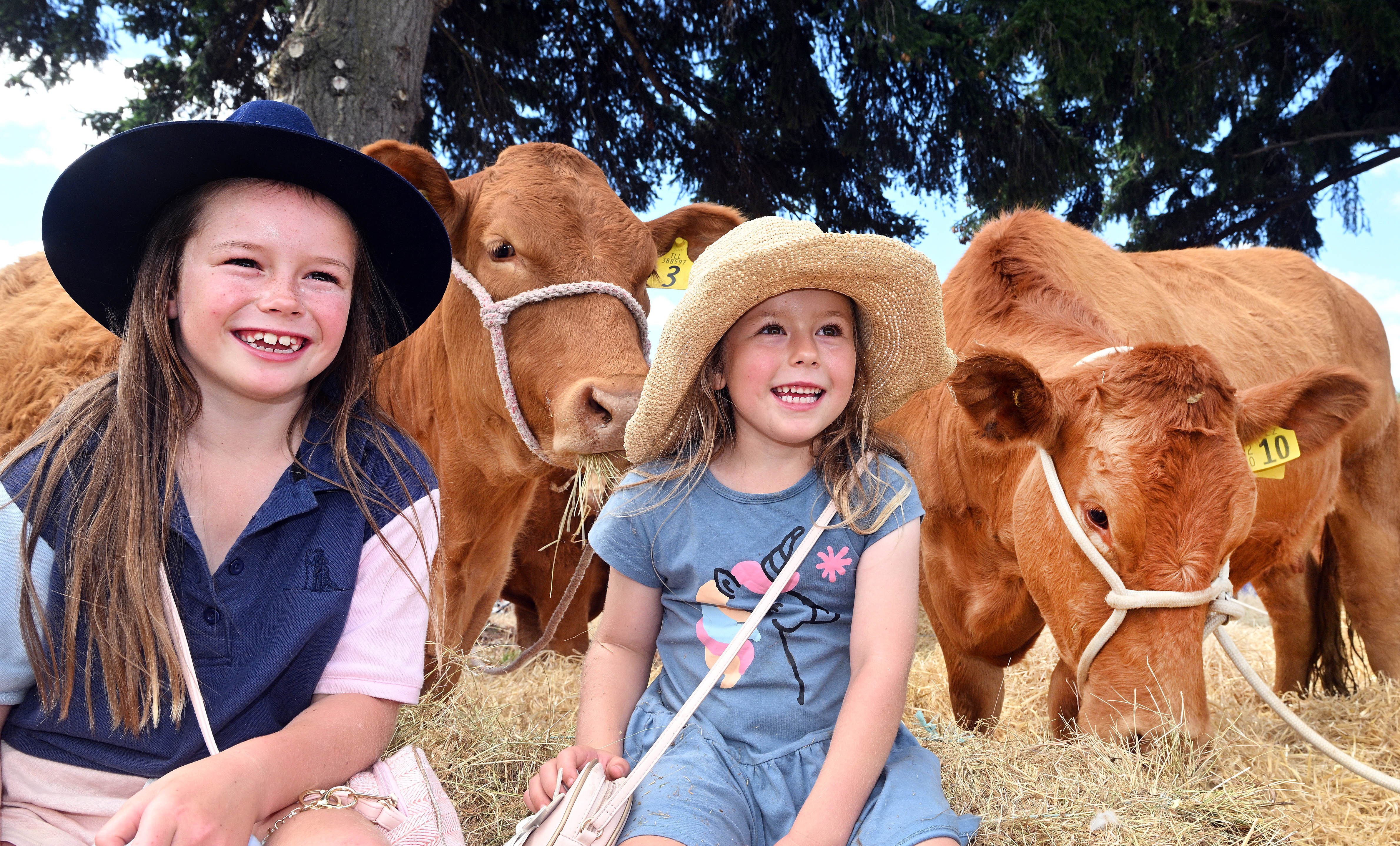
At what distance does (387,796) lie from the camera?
1849 mm

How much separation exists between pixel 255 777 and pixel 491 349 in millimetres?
1896

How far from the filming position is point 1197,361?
2.96 metres

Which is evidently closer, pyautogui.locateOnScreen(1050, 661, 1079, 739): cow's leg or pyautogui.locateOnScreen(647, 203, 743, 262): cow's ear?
pyautogui.locateOnScreen(1050, 661, 1079, 739): cow's leg

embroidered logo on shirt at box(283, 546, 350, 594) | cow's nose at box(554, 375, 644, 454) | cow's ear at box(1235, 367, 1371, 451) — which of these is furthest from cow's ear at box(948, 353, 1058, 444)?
→ embroidered logo on shirt at box(283, 546, 350, 594)

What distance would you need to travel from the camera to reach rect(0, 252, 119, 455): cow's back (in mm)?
3180

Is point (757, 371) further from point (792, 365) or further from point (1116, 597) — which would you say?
point (1116, 597)

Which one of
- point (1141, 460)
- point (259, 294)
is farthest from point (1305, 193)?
point (259, 294)

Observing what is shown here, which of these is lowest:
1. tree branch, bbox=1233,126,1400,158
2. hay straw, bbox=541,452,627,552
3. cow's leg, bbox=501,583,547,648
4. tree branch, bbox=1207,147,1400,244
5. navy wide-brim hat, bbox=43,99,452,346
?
cow's leg, bbox=501,583,547,648

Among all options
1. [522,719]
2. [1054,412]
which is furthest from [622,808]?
[1054,412]

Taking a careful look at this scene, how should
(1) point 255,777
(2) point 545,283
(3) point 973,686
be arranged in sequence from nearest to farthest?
1. (1) point 255,777
2. (2) point 545,283
3. (3) point 973,686

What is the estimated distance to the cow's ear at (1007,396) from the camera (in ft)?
9.76

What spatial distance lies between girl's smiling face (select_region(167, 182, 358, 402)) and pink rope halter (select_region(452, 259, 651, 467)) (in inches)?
45.3

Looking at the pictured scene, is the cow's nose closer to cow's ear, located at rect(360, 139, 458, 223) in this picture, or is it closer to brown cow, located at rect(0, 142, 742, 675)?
brown cow, located at rect(0, 142, 742, 675)

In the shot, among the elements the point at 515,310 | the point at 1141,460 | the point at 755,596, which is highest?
the point at 515,310
